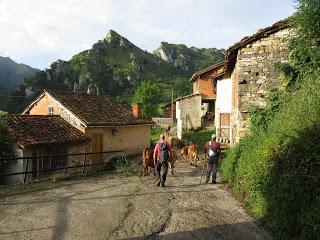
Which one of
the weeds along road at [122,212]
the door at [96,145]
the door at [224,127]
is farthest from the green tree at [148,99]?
the weeds along road at [122,212]

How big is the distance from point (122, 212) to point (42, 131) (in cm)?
1432

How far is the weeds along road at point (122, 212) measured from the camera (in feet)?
24.8

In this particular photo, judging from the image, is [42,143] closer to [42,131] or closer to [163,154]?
[42,131]

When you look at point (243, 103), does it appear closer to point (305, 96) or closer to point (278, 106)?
point (278, 106)

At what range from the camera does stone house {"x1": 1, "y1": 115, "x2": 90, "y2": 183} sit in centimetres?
1922

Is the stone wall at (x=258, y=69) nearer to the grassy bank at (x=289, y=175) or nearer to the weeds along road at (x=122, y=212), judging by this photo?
the grassy bank at (x=289, y=175)

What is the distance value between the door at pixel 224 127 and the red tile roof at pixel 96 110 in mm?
7502

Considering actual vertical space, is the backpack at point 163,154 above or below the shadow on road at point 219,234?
above

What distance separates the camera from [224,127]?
78.6 feet

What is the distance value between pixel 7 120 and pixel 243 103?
12860mm

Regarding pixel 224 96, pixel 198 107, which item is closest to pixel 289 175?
pixel 224 96

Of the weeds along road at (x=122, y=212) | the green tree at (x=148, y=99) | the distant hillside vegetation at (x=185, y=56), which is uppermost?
the distant hillside vegetation at (x=185, y=56)

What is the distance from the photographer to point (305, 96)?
34.9 feet

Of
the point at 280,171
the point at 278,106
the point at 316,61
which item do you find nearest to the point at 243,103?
the point at 278,106
